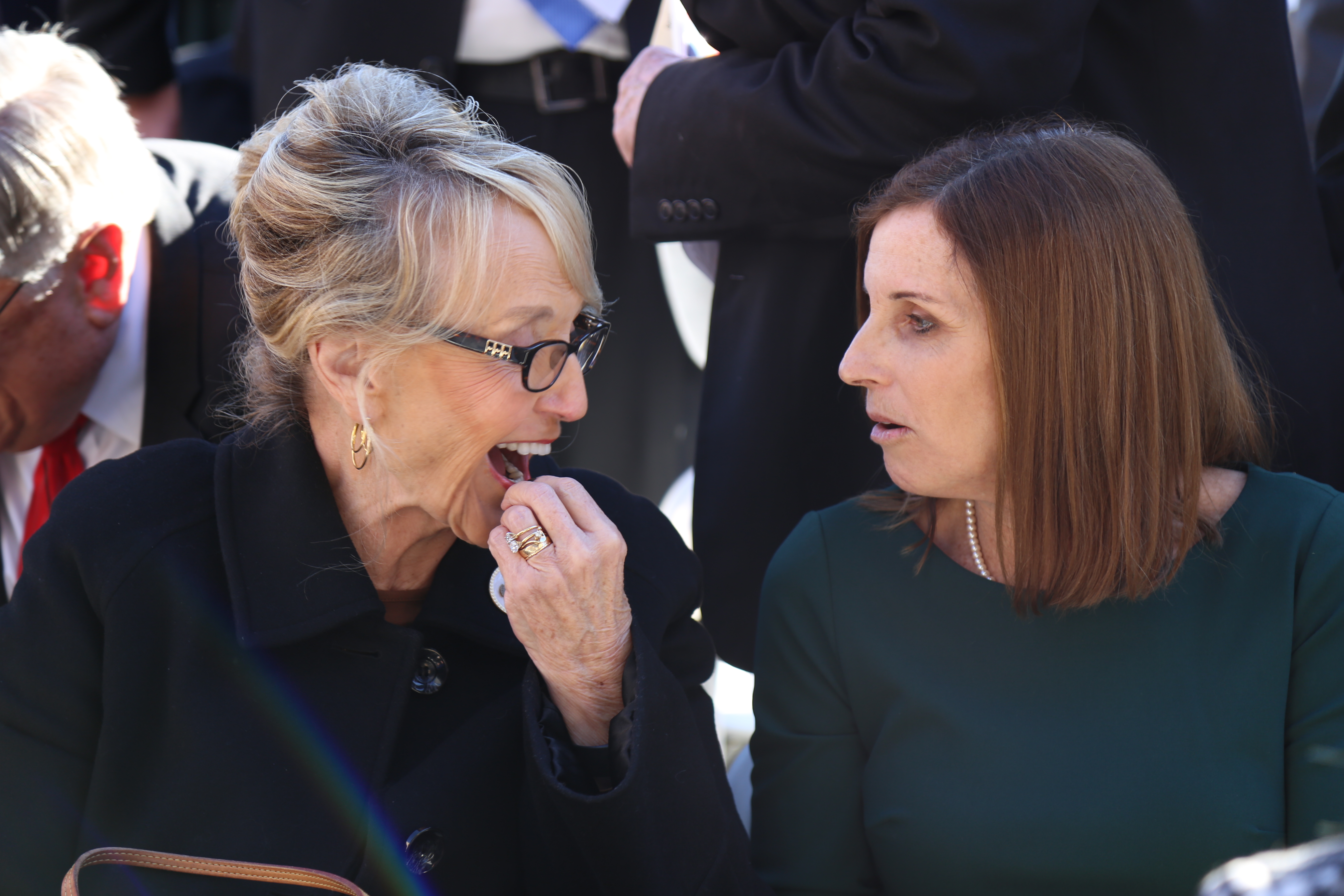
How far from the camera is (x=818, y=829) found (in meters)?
2.13

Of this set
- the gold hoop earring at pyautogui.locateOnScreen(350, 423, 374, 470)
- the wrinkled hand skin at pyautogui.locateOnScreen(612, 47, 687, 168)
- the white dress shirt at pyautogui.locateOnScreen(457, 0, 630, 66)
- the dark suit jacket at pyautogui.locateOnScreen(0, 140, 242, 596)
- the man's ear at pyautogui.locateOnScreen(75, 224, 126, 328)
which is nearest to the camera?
the gold hoop earring at pyautogui.locateOnScreen(350, 423, 374, 470)

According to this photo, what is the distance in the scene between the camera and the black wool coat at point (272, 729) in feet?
6.43

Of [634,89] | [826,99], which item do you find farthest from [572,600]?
[634,89]

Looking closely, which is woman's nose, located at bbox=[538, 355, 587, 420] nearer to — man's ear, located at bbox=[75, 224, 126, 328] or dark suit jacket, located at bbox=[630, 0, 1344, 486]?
dark suit jacket, located at bbox=[630, 0, 1344, 486]

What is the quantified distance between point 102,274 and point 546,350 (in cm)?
138

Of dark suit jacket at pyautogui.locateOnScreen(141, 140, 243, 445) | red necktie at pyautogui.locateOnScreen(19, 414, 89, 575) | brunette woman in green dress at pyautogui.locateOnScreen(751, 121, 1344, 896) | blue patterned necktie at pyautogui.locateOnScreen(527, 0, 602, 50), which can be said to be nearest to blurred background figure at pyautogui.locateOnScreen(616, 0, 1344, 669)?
brunette woman in green dress at pyautogui.locateOnScreen(751, 121, 1344, 896)

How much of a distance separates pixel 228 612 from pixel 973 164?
1.49 meters

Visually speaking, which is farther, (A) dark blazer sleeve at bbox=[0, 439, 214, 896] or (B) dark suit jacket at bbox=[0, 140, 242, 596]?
(B) dark suit jacket at bbox=[0, 140, 242, 596]

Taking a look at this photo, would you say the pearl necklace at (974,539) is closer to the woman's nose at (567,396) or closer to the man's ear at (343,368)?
the woman's nose at (567,396)

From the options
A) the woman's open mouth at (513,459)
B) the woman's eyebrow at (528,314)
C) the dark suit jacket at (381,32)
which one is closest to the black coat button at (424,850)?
the woman's open mouth at (513,459)

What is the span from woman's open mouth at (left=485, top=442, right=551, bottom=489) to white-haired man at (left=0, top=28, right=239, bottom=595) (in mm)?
917

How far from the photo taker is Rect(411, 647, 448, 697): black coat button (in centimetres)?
215

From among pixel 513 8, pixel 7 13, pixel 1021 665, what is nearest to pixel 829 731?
pixel 1021 665

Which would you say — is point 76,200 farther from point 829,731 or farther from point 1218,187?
point 1218,187
